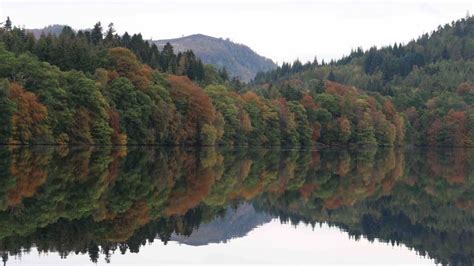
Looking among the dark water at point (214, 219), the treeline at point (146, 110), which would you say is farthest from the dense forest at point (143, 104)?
the dark water at point (214, 219)

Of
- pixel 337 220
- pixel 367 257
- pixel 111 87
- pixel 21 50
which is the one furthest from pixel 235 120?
pixel 367 257

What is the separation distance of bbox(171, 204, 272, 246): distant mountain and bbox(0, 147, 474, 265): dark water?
70mm

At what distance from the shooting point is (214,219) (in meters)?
30.3

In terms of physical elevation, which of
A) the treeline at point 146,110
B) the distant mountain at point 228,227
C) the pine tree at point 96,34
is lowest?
the distant mountain at point 228,227

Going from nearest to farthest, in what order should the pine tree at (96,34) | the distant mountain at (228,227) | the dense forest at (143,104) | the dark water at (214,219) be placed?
the dark water at (214,219), the distant mountain at (228,227), the dense forest at (143,104), the pine tree at (96,34)

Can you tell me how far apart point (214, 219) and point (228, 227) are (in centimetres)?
187

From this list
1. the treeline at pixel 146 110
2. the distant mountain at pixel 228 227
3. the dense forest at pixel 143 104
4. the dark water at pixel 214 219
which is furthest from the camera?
the dense forest at pixel 143 104

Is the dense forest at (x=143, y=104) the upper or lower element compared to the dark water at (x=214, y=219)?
upper

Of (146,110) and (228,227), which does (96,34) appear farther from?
(228,227)

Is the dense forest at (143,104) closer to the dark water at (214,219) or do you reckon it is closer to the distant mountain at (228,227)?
the dark water at (214,219)

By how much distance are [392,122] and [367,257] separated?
165471 mm

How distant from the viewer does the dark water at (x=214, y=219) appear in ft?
72.2

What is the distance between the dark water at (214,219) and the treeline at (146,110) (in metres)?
38.6

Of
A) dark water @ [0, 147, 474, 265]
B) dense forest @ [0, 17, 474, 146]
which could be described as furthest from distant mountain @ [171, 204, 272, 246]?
dense forest @ [0, 17, 474, 146]
